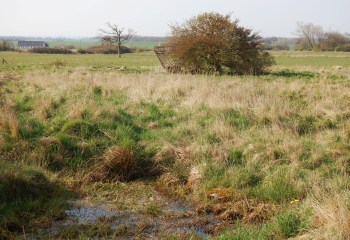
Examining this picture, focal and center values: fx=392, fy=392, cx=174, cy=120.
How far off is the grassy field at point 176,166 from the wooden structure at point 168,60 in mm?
11402

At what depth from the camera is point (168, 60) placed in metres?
25.3

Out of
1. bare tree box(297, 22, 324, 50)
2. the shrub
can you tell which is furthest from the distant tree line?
the shrub

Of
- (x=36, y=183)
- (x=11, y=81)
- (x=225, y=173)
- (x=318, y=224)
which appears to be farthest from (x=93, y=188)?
(x=11, y=81)

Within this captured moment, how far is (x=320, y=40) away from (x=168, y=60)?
250ft

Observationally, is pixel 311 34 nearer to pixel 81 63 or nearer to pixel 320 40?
pixel 320 40

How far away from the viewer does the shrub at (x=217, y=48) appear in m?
23.0

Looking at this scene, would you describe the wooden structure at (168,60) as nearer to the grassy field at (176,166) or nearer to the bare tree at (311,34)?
the grassy field at (176,166)

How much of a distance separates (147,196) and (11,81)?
477 inches

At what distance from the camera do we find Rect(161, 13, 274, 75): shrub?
22969mm

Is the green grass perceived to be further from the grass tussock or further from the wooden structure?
the grass tussock

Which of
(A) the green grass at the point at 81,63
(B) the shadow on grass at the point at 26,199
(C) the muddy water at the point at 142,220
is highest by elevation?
(A) the green grass at the point at 81,63

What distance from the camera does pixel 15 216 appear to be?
255 inches

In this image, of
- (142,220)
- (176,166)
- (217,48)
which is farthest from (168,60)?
(142,220)

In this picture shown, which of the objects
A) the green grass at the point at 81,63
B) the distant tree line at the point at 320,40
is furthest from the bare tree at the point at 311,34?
the green grass at the point at 81,63
